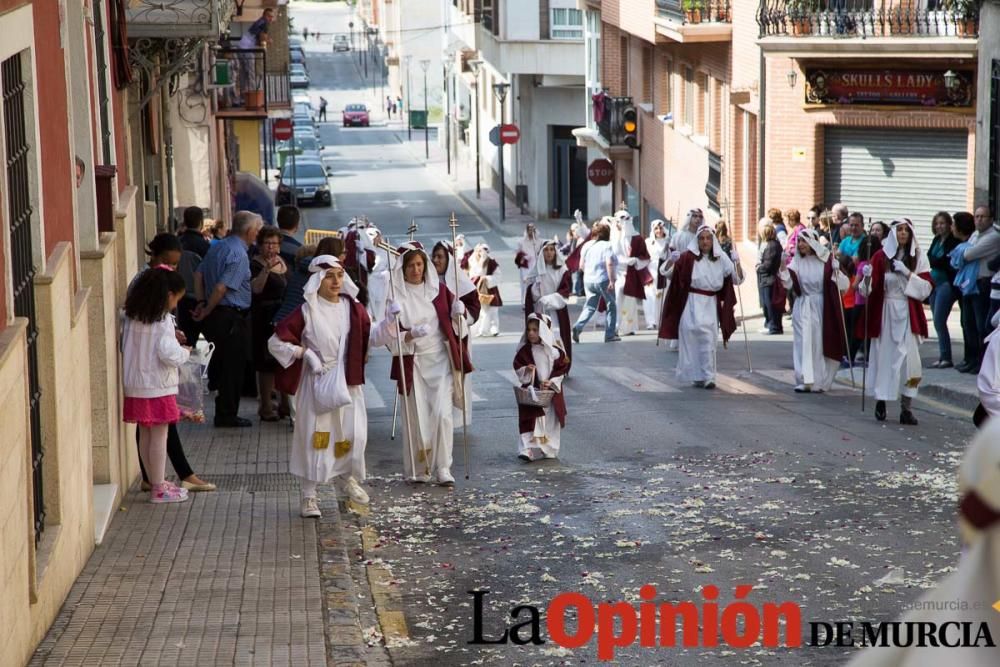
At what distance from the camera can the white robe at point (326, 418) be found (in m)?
11.4

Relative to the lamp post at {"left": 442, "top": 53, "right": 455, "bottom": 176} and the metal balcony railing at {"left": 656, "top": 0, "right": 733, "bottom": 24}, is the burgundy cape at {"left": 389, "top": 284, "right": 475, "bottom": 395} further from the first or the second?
the lamp post at {"left": 442, "top": 53, "right": 455, "bottom": 176}

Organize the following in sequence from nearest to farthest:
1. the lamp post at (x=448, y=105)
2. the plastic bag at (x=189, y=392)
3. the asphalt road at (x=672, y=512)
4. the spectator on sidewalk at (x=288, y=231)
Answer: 1. the asphalt road at (x=672, y=512)
2. the plastic bag at (x=189, y=392)
3. the spectator on sidewalk at (x=288, y=231)
4. the lamp post at (x=448, y=105)

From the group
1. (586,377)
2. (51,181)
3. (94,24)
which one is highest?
(94,24)

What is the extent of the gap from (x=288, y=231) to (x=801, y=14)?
13752mm

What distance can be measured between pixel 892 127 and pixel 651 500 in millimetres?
16841

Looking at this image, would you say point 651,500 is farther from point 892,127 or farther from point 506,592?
point 892,127

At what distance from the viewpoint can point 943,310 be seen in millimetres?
19312

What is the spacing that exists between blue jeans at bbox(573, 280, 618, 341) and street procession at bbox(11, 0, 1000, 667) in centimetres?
4

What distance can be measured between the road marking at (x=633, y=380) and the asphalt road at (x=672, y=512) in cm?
7

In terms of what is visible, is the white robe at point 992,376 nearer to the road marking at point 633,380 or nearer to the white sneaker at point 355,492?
the white sneaker at point 355,492

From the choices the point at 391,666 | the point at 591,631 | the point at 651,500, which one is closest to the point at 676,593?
the point at 591,631

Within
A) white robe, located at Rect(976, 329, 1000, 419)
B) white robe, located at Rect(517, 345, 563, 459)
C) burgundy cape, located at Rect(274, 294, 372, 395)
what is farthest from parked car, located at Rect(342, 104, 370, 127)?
burgundy cape, located at Rect(274, 294, 372, 395)

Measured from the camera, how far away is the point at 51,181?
959 cm

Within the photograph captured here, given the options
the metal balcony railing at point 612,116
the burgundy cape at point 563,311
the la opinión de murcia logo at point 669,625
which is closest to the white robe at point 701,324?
the burgundy cape at point 563,311
